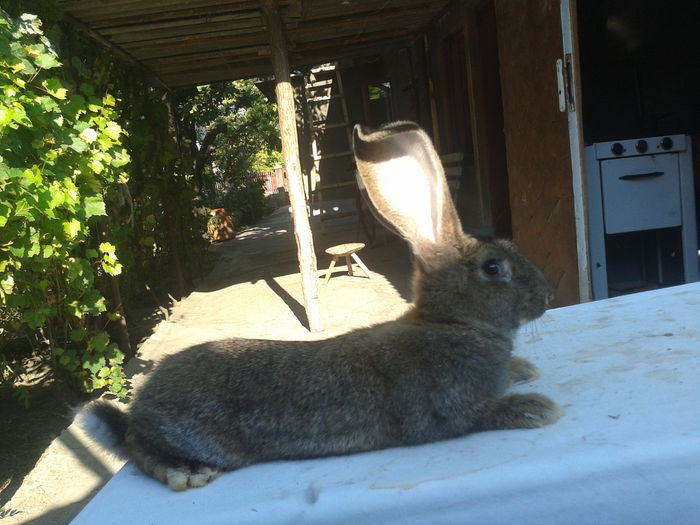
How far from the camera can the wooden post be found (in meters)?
6.87

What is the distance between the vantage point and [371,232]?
13406 mm

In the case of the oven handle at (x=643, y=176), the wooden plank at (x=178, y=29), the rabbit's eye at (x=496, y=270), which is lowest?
the rabbit's eye at (x=496, y=270)

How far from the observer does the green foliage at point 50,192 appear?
10.4ft

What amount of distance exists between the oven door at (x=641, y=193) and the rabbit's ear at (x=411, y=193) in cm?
401

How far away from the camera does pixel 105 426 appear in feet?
5.82

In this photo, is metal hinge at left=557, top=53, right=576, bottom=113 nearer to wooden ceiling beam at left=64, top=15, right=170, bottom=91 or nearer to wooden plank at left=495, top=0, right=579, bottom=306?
wooden plank at left=495, top=0, right=579, bottom=306

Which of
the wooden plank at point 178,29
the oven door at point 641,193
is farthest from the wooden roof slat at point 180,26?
the oven door at point 641,193

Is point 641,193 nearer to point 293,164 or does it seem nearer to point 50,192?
point 293,164

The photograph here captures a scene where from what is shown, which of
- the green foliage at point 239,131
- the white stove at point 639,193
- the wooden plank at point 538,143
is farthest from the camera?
the green foliage at point 239,131

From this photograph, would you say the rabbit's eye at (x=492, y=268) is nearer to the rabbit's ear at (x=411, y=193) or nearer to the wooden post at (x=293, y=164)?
the rabbit's ear at (x=411, y=193)

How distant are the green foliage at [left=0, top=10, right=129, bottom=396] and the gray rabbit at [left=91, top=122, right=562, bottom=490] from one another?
1923 millimetres

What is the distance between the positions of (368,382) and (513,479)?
50cm

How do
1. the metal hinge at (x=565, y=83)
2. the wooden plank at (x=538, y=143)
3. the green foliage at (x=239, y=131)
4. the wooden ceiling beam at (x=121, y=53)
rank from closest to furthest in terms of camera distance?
the metal hinge at (x=565, y=83) → the wooden plank at (x=538, y=143) → the wooden ceiling beam at (x=121, y=53) → the green foliage at (x=239, y=131)

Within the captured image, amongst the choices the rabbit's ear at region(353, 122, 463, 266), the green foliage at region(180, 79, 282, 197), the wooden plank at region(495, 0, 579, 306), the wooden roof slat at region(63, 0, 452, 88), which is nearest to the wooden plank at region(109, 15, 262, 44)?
the wooden roof slat at region(63, 0, 452, 88)
